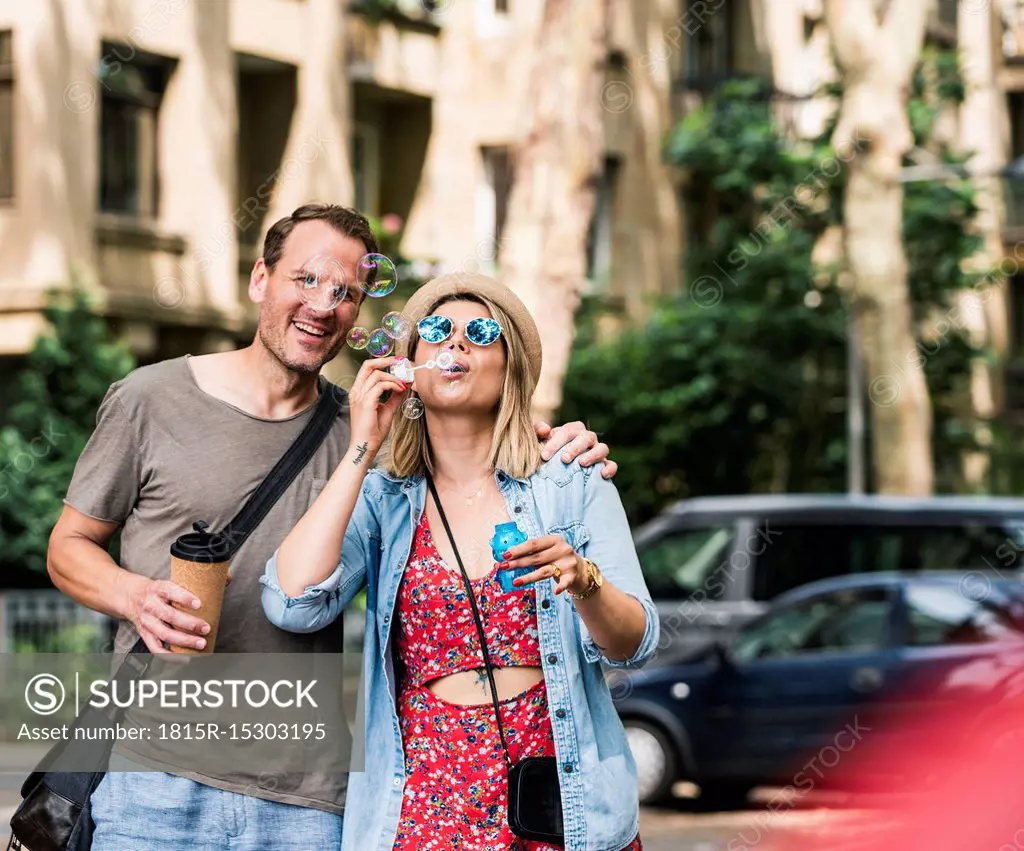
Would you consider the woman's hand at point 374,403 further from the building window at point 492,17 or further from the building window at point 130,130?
the building window at point 492,17

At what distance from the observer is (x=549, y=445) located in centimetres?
407

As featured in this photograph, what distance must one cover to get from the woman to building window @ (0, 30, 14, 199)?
53.6 ft

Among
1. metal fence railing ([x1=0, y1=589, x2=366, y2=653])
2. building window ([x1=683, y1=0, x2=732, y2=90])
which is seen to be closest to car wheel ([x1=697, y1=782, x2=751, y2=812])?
metal fence railing ([x1=0, y1=589, x2=366, y2=653])

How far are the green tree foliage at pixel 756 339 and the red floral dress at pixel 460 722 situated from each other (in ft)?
69.7

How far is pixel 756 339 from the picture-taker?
26.5 meters

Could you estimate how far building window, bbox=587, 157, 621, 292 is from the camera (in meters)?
28.7

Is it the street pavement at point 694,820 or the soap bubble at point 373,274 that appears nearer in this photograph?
the soap bubble at point 373,274

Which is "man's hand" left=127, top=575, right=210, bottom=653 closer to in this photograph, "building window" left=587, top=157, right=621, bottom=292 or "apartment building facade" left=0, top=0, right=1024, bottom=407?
"apartment building facade" left=0, top=0, right=1024, bottom=407

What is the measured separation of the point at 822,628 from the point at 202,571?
10233 mm

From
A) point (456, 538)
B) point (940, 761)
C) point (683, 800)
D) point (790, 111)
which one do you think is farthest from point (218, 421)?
point (790, 111)

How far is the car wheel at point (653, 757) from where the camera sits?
13.8m

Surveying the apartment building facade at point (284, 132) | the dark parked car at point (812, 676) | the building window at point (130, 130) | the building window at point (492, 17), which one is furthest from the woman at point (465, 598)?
the building window at point (492, 17)

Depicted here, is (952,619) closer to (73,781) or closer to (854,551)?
(854,551)

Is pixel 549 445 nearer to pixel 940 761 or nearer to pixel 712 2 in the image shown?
pixel 940 761
